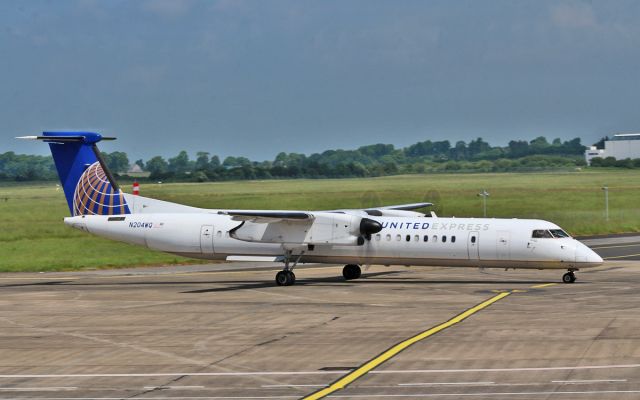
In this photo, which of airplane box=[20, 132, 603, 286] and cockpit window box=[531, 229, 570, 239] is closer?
cockpit window box=[531, 229, 570, 239]

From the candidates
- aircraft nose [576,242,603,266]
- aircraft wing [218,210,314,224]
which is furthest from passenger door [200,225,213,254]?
aircraft nose [576,242,603,266]

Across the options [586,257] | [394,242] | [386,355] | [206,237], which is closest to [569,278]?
[586,257]

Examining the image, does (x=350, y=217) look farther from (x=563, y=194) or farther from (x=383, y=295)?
(x=563, y=194)

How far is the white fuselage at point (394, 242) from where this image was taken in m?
35.5

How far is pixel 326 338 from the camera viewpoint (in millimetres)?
23922

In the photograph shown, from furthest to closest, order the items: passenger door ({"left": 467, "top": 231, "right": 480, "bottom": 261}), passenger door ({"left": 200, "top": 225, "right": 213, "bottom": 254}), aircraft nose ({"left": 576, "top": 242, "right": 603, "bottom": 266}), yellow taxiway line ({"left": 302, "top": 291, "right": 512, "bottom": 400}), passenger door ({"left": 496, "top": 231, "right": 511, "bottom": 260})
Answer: passenger door ({"left": 200, "top": 225, "right": 213, "bottom": 254}) → passenger door ({"left": 467, "top": 231, "right": 480, "bottom": 261}) → passenger door ({"left": 496, "top": 231, "right": 511, "bottom": 260}) → aircraft nose ({"left": 576, "top": 242, "right": 603, "bottom": 266}) → yellow taxiway line ({"left": 302, "top": 291, "right": 512, "bottom": 400})

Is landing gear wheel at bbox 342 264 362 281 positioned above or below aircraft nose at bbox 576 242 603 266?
below

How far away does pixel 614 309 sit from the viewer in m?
28.4

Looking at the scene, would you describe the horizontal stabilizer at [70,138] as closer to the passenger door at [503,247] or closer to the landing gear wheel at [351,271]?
the landing gear wheel at [351,271]

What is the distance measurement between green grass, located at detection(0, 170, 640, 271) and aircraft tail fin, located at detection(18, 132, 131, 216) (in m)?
8.23

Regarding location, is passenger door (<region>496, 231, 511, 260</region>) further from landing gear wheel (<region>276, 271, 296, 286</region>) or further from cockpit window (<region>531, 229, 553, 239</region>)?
landing gear wheel (<region>276, 271, 296, 286</region>)

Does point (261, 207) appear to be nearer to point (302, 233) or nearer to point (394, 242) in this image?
point (302, 233)

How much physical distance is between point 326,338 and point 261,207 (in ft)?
222

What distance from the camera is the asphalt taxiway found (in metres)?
17.9
